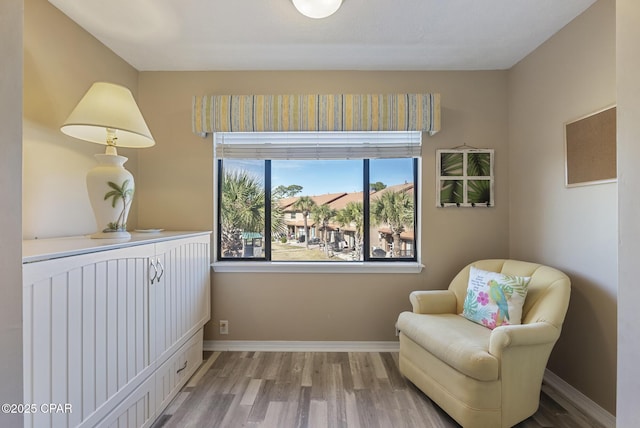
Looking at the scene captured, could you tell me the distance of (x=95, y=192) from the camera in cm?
149

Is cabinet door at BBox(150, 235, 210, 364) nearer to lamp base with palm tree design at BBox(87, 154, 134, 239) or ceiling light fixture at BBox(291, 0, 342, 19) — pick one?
lamp base with palm tree design at BBox(87, 154, 134, 239)

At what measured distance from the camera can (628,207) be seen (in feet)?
2.27

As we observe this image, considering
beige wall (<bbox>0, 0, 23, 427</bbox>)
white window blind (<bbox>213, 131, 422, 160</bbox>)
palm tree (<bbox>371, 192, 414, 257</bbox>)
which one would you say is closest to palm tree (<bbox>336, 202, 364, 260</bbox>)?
palm tree (<bbox>371, 192, 414, 257</bbox>)

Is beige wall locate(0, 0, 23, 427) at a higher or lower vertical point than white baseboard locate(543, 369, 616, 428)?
higher

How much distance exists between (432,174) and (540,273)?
1.05m

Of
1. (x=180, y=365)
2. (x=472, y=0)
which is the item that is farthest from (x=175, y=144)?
(x=472, y=0)

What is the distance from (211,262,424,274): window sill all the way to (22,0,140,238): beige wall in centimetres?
102

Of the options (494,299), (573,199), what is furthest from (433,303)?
(573,199)

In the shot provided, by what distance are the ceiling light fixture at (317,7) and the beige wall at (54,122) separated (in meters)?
1.49

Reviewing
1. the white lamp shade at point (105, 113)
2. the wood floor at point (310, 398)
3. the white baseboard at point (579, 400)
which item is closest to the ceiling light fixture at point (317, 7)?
the white lamp shade at point (105, 113)

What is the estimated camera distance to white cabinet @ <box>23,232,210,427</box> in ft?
3.08

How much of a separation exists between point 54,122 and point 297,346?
2338 millimetres

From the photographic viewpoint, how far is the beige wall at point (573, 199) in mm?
1582

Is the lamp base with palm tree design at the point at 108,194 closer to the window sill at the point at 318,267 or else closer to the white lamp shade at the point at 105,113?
the white lamp shade at the point at 105,113
